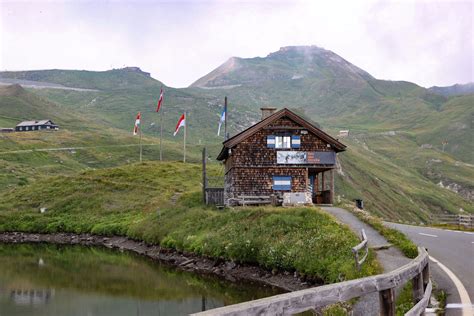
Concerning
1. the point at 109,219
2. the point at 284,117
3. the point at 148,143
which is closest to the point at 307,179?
the point at 284,117

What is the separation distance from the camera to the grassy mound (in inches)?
1057

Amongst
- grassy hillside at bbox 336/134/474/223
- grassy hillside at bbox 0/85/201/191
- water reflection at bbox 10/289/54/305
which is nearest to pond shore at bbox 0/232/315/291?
water reflection at bbox 10/289/54/305

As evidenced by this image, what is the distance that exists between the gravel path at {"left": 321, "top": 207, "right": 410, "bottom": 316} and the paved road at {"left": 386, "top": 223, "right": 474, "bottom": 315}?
1364mm

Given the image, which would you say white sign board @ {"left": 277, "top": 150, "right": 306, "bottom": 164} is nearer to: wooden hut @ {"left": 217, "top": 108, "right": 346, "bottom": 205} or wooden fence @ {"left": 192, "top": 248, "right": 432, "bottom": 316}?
wooden hut @ {"left": 217, "top": 108, "right": 346, "bottom": 205}

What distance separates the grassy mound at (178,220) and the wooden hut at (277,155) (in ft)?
13.7

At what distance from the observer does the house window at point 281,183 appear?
4616 centimetres

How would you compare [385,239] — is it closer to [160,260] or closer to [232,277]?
[232,277]

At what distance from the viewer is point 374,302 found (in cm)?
1565

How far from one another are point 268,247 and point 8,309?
554 inches

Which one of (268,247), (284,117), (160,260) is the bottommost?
(160,260)

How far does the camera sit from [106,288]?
3145 cm

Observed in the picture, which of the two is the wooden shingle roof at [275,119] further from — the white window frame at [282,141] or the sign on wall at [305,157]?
the white window frame at [282,141]

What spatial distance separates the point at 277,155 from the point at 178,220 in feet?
34.2

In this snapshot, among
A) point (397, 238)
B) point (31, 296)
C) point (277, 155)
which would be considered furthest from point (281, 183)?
point (31, 296)
